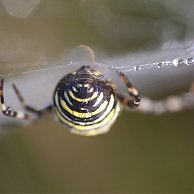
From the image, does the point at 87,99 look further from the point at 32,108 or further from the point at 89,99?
the point at 32,108

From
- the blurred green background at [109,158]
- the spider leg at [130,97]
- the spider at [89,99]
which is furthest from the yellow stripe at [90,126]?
the blurred green background at [109,158]

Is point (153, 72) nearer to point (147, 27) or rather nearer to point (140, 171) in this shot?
point (147, 27)

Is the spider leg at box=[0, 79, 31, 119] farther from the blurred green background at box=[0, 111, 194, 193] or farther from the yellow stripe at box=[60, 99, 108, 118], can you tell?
the blurred green background at box=[0, 111, 194, 193]

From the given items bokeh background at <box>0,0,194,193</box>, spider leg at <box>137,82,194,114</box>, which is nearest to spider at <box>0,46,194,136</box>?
bokeh background at <box>0,0,194,193</box>

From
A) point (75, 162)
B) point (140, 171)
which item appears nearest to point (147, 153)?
point (140, 171)

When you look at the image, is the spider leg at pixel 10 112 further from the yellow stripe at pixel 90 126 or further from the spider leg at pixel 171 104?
the spider leg at pixel 171 104

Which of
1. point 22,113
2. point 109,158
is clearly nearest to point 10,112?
point 22,113
